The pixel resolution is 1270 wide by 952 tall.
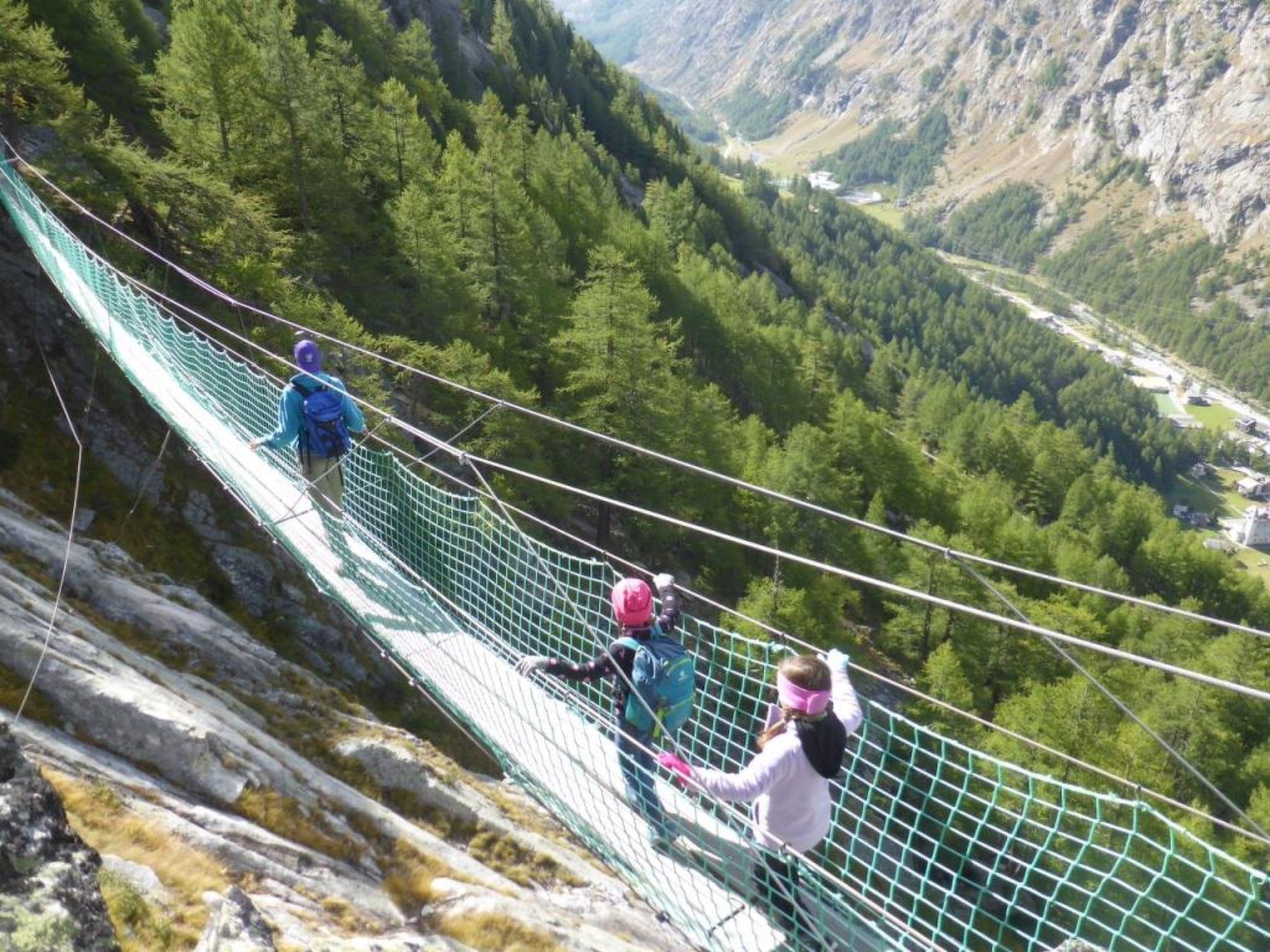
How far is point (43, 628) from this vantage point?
4941mm

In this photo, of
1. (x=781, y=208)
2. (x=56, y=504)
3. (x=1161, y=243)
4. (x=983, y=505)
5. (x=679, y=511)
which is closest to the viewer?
(x=56, y=504)

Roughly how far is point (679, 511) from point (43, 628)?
17747 mm

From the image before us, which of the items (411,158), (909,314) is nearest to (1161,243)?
(909,314)

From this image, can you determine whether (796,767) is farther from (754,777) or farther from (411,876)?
(411,876)

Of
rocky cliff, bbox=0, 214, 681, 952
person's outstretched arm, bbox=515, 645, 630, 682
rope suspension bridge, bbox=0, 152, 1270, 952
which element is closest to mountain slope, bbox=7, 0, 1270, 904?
rocky cliff, bbox=0, 214, 681, 952

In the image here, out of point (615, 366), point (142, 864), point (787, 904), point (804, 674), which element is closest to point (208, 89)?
point (615, 366)

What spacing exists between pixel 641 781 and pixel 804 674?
5.50ft

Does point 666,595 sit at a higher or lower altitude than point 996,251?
lower

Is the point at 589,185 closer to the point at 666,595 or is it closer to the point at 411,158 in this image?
the point at 411,158

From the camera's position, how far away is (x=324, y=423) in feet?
20.7

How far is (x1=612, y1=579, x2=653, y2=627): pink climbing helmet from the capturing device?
4.13 meters

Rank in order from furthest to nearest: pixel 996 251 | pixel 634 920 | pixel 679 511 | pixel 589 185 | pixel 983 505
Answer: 1. pixel 996 251
2. pixel 589 185
3. pixel 983 505
4. pixel 679 511
5. pixel 634 920

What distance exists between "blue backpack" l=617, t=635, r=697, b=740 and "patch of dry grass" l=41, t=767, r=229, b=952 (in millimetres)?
2144

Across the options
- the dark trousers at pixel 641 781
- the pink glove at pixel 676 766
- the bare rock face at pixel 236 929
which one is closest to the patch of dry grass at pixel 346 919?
the bare rock face at pixel 236 929
